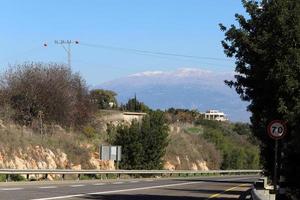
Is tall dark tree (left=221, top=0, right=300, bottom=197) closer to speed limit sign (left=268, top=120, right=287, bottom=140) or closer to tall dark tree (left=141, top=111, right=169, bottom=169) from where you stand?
speed limit sign (left=268, top=120, right=287, bottom=140)

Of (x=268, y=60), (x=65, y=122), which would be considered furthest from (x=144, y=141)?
(x=268, y=60)

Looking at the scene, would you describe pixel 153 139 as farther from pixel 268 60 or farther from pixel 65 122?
pixel 268 60

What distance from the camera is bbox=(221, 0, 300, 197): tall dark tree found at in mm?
19969

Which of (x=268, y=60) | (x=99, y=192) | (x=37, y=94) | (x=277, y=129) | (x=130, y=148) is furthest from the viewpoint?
(x=130, y=148)

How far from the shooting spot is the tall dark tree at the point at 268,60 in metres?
20.0

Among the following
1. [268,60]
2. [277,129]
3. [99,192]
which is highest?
[268,60]

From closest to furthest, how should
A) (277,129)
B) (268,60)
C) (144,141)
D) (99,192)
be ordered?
Result: (277,129) < (268,60) < (99,192) < (144,141)

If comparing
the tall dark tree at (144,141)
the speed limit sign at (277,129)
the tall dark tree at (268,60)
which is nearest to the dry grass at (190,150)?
the tall dark tree at (144,141)

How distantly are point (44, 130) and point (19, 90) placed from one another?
4067 mm

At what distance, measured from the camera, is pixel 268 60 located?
69.5ft

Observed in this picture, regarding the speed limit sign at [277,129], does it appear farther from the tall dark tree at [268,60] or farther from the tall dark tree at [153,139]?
the tall dark tree at [153,139]

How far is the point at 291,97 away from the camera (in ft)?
66.8

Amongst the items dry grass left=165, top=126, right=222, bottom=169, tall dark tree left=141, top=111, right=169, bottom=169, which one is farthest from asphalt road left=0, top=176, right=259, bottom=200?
dry grass left=165, top=126, right=222, bottom=169

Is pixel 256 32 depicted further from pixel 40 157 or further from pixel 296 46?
pixel 40 157
